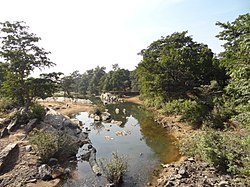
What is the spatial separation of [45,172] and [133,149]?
644 cm

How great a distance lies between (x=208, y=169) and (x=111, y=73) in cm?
5596

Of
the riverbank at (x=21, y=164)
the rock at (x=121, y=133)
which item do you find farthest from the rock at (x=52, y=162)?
the rock at (x=121, y=133)

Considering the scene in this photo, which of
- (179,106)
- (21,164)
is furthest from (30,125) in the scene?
(179,106)

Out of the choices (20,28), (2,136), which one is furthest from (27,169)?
(20,28)

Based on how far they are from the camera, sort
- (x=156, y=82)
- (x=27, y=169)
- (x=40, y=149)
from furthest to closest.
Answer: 1. (x=156, y=82)
2. (x=40, y=149)
3. (x=27, y=169)

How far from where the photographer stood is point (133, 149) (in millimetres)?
15023

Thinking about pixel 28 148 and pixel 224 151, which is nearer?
pixel 224 151

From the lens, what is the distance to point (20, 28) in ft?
60.6

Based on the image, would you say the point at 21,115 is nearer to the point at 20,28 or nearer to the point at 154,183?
the point at 20,28

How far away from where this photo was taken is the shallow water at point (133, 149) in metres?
10.4

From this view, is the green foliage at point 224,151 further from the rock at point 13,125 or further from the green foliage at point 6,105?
the green foliage at point 6,105

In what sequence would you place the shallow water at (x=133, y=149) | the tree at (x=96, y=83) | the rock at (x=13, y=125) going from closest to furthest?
the shallow water at (x=133, y=149) < the rock at (x=13, y=125) < the tree at (x=96, y=83)

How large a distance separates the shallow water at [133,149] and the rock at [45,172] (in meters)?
0.96

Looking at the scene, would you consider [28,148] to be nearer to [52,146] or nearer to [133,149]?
[52,146]
